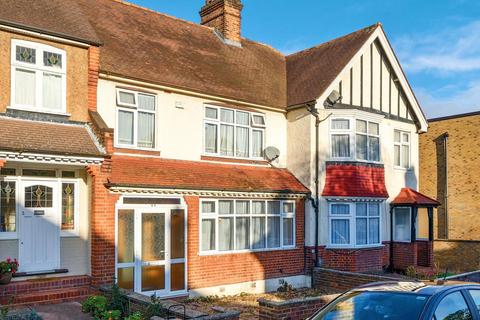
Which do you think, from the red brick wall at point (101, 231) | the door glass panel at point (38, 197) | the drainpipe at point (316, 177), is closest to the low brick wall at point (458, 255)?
the drainpipe at point (316, 177)

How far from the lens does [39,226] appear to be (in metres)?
11.4

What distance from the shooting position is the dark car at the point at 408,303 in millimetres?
5434

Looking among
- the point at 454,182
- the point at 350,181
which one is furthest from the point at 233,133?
the point at 454,182

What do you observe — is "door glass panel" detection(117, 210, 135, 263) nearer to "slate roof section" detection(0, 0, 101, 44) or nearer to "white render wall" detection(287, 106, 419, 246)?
"slate roof section" detection(0, 0, 101, 44)

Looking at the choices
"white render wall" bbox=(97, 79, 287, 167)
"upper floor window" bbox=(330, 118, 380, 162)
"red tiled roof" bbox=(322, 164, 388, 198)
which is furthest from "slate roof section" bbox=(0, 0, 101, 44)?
"red tiled roof" bbox=(322, 164, 388, 198)

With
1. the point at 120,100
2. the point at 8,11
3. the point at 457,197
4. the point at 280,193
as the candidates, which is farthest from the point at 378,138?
the point at 8,11

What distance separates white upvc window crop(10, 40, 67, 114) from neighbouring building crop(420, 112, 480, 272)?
1743 centimetres

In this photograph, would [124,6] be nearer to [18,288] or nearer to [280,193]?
[280,193]

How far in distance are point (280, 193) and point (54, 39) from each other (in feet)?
25.8

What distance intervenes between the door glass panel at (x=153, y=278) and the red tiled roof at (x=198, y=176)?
7.03 feet

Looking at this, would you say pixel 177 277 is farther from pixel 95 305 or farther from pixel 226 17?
pixel 226 17

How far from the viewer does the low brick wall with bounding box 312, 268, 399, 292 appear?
13828 mm

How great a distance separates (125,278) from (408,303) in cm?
831

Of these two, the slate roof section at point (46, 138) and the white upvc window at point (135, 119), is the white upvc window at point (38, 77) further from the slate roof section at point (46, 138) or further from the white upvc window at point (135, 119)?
the white upvc window at point (135, 119)
